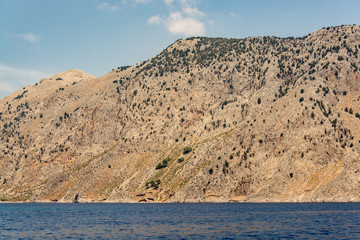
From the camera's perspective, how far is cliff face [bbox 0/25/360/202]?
4641 inches

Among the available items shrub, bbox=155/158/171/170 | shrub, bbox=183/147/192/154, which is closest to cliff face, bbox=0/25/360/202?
shrub, bbox=155/158/171/170

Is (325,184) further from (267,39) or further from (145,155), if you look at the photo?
(267,39)

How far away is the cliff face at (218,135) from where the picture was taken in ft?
387

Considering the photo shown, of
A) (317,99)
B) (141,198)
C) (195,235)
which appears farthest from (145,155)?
(195,235)

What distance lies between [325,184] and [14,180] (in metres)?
136

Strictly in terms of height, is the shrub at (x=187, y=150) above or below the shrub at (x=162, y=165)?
above

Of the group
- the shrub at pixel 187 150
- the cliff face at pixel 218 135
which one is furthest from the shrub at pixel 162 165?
the shrub at pixel 187 150

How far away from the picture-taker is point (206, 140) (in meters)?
149

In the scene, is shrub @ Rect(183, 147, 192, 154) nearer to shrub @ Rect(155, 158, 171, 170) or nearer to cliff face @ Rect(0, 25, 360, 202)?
cliff face @ Rect(0, 25, 360, 202)

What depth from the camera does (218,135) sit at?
490 feet

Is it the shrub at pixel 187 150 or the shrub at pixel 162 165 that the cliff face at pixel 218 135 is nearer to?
the shrub at pixel 162 165

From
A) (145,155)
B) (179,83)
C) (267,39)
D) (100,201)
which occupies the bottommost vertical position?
(100,201)

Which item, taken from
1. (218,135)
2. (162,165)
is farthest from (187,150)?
(218,135)

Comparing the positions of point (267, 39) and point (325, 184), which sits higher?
point (267, 39)
